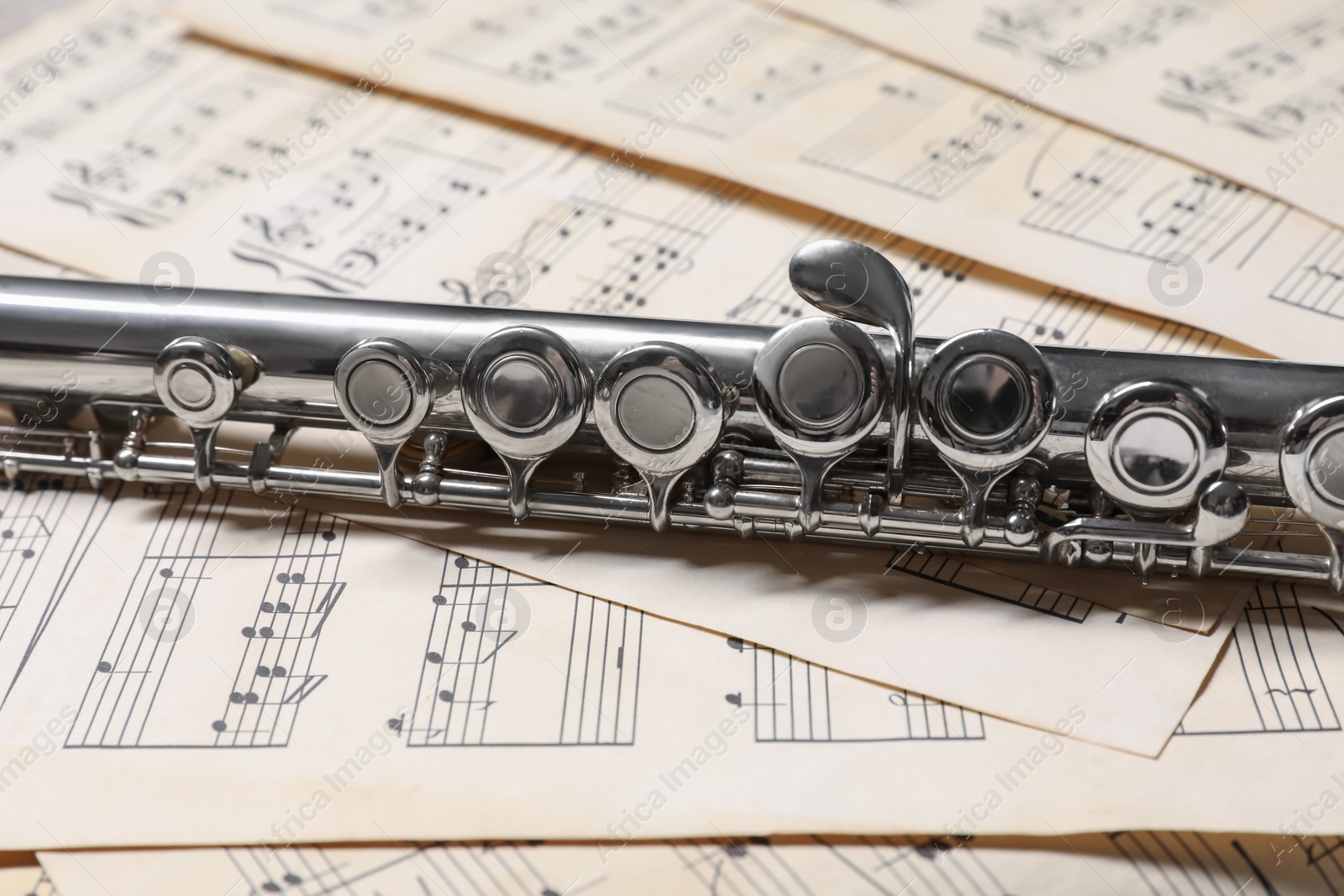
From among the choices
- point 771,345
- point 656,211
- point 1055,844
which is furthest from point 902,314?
point 656,211

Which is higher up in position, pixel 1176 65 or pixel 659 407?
pixel 1176 65

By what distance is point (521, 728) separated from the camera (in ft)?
→ 2.56

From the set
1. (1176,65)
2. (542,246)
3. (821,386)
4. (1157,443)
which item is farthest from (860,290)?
(1176,65)

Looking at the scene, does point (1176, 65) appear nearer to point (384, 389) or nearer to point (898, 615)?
point (898, 615)

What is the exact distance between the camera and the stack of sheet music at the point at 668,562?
722 millimetres

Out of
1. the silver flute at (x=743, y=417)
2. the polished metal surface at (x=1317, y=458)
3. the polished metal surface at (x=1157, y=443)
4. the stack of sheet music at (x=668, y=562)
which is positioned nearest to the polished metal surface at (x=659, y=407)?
the silver flute at (x=743, y=417)

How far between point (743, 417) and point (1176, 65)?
835 mm

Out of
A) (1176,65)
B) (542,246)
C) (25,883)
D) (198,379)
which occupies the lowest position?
(25,883)

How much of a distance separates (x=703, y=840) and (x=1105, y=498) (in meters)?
0.40

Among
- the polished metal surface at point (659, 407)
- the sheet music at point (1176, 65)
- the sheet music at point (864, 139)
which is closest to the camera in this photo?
the polished metal surface at point (659, 407)

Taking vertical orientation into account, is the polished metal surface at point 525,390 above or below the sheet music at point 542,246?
below

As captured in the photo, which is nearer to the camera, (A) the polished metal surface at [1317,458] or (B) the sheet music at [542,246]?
(A) the polished metal surface at [1317,458]

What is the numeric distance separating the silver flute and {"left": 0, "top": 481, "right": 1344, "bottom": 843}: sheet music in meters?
0.08

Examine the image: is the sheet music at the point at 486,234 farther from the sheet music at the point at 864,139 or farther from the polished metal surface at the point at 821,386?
the polished metal surface at the point at 821,386
